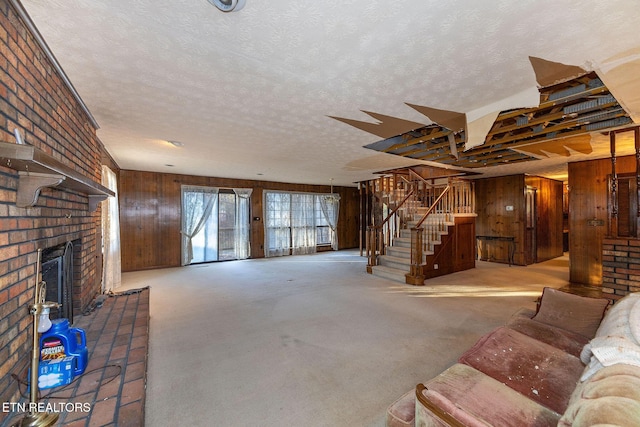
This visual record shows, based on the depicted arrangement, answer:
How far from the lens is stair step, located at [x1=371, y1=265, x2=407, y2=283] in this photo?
520 centimetres

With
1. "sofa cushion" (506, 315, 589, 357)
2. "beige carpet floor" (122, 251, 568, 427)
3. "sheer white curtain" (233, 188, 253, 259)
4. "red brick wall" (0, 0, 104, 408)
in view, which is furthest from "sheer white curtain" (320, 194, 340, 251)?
"red brick wall" (0, 0, 104, 408)

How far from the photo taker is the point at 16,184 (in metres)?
1.39

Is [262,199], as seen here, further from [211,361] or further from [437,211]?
[211,361]

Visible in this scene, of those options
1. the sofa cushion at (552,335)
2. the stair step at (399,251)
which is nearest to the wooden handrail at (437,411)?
the sofa cushion at (552,335)

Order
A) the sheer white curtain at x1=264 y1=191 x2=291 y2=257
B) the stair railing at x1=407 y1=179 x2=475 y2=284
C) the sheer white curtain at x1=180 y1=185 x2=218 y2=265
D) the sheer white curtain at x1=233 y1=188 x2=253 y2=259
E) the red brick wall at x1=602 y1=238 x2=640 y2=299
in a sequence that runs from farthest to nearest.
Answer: the sheer white curtain at x1=264 y1=191 x2=291 y2=257, the sheer white curtain at x1=233 y1=188 x2=253 y2=259, the sheer white curtain at x1=180 y1=185 x2=218 y2=265, the stair railing at x1=407 y1=179 x2=475 y2=284, the red brick wall at x1=602 y1=238 x2=640 y2=299

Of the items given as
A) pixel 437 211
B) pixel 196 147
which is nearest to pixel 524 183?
pixel 437 211

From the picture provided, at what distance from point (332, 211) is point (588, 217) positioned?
6386 mm

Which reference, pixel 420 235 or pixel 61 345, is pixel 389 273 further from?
pixel 61 345

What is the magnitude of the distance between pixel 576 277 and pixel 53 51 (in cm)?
781

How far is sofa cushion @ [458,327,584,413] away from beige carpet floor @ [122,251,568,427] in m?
0.57

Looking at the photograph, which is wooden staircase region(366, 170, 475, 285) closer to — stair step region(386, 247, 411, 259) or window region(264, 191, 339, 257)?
stair step region(386, 247, 411, 259)

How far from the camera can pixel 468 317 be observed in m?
3.29

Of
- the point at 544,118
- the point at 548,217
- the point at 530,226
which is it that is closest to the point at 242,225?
the point at 544,118

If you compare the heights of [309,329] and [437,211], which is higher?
[437,211]
